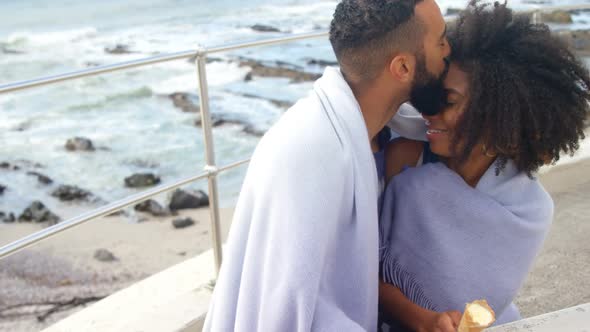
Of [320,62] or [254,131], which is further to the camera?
[320,62]

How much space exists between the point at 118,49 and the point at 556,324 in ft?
64.4

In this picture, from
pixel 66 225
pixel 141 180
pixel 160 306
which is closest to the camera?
pixel 66 225

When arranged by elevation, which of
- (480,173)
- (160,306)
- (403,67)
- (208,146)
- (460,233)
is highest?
(403,67)

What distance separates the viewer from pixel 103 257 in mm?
6844

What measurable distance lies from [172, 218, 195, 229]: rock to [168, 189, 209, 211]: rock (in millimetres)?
454

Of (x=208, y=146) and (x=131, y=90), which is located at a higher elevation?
(x=208, y=146)

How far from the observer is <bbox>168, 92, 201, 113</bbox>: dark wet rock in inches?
543

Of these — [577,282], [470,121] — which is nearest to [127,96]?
[577,282]

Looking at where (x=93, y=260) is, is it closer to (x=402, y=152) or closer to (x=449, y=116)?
(x=402, y=152)

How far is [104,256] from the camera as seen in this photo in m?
6.84

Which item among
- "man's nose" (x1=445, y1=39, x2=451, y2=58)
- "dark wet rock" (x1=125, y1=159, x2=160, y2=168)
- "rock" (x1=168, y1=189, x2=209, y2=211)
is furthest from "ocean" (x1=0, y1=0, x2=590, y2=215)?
"man's nose" (x1=445, y1=39, x2=451, y2=58)

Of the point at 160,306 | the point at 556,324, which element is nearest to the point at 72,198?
the point at 160,306

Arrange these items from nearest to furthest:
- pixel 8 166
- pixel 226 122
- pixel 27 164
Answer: pixel 8 166
pixel 27 164
pixel 226 122

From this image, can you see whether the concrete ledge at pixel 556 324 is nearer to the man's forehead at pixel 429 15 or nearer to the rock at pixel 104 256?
the man's forehead at pixel 429 15
